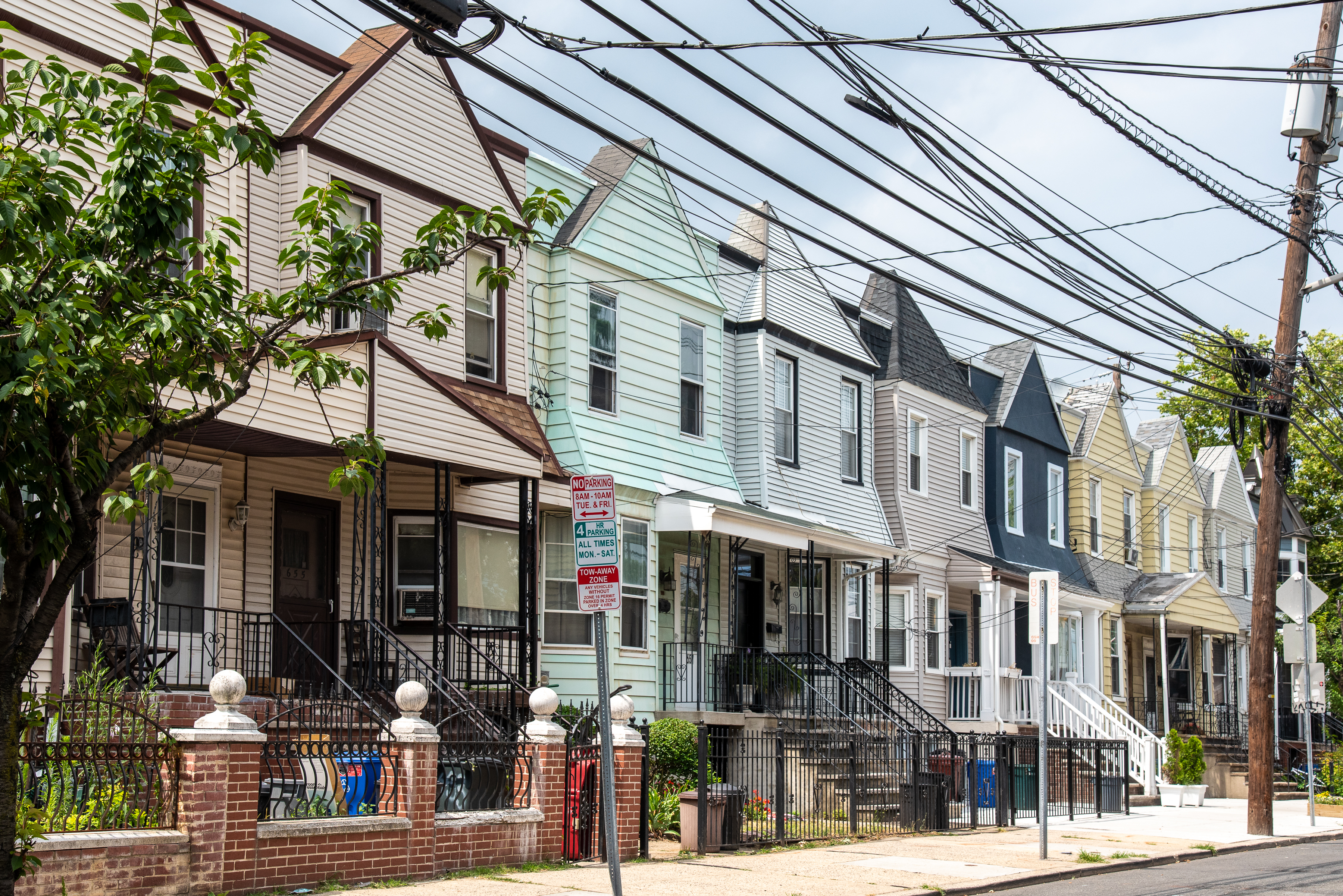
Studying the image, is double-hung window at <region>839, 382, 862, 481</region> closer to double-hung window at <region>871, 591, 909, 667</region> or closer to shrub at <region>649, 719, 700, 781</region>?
double-hung window at <region>871, 591, 909, 667</region>

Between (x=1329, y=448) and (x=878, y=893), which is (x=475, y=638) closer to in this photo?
(x=878, y=893)

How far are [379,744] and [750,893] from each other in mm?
3270

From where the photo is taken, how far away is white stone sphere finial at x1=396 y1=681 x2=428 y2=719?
1161 cm

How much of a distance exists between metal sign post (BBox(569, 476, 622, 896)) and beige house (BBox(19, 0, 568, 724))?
4243 mm

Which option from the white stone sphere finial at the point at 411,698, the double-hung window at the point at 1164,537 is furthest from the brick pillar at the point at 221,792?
the double-hung window at the point at 1164,537

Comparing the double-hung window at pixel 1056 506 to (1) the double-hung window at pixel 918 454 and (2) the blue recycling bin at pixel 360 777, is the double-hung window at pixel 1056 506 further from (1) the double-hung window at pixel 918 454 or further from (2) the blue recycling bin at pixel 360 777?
(2) the blue recycling bin at pixel 360 777

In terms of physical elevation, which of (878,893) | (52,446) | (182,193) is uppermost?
(182,193)

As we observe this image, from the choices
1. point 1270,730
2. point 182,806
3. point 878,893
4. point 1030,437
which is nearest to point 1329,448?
point 1030,437

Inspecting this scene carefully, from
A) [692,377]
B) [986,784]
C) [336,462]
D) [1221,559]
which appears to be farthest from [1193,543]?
[336,462]

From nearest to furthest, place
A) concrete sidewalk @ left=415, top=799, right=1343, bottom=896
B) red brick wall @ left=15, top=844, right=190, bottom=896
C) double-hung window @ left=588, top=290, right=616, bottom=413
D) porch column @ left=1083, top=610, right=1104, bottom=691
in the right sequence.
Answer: red brick wall @ left=15, top=844, right=190, bottom=896 → concrete sidewalk @ left=415, top=799, right=1343, bottom=896 → double-hung window @ left=588, top=290, right=616, bottom=413 → porch column @ left=1083, top=610, right=1104, bottom=691

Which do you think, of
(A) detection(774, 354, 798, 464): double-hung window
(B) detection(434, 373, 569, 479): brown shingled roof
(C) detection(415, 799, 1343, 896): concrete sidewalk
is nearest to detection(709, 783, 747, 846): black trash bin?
(C) detection(415, 799, 1343, 896): concrete sidewalk

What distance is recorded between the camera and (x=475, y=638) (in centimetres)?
1705

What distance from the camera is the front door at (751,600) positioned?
2300cm

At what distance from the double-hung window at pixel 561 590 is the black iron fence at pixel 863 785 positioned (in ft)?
7.61
